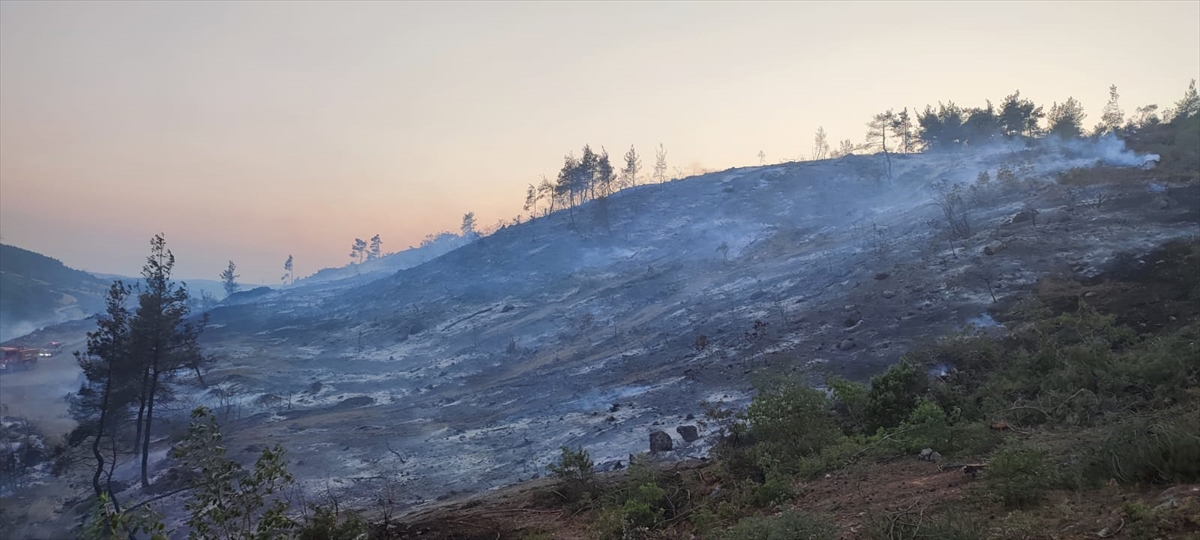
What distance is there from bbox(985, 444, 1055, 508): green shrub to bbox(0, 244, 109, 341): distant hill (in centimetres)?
9235

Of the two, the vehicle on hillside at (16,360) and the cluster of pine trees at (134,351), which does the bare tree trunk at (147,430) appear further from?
the vehicle on hillside at (16,360)

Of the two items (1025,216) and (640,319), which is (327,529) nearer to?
(640,319)

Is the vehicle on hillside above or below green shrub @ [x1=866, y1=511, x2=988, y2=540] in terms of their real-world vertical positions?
above

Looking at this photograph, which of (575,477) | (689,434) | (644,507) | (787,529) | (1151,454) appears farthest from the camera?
(689,434)

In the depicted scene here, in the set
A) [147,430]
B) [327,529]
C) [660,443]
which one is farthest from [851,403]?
[147,430]

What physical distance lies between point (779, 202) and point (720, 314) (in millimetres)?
30304

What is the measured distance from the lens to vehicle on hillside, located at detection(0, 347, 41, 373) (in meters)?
43.5

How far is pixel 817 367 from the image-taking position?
58.6ft

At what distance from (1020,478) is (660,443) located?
9391 mm

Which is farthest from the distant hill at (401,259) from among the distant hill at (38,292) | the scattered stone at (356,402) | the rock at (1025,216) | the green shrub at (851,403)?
the green shrub at (851,403)

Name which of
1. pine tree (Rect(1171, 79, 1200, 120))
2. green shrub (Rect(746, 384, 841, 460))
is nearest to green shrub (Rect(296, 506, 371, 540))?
green shrub (Rect(746, 384, 841, 460))

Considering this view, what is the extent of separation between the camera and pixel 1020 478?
4867 millimetres

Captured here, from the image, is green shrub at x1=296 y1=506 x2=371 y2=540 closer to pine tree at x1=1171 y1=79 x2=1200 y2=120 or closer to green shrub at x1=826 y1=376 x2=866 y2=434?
green shrub at x1=826 y1=376 x2=866 y2=434

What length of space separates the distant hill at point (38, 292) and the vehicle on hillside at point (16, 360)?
28420mm
